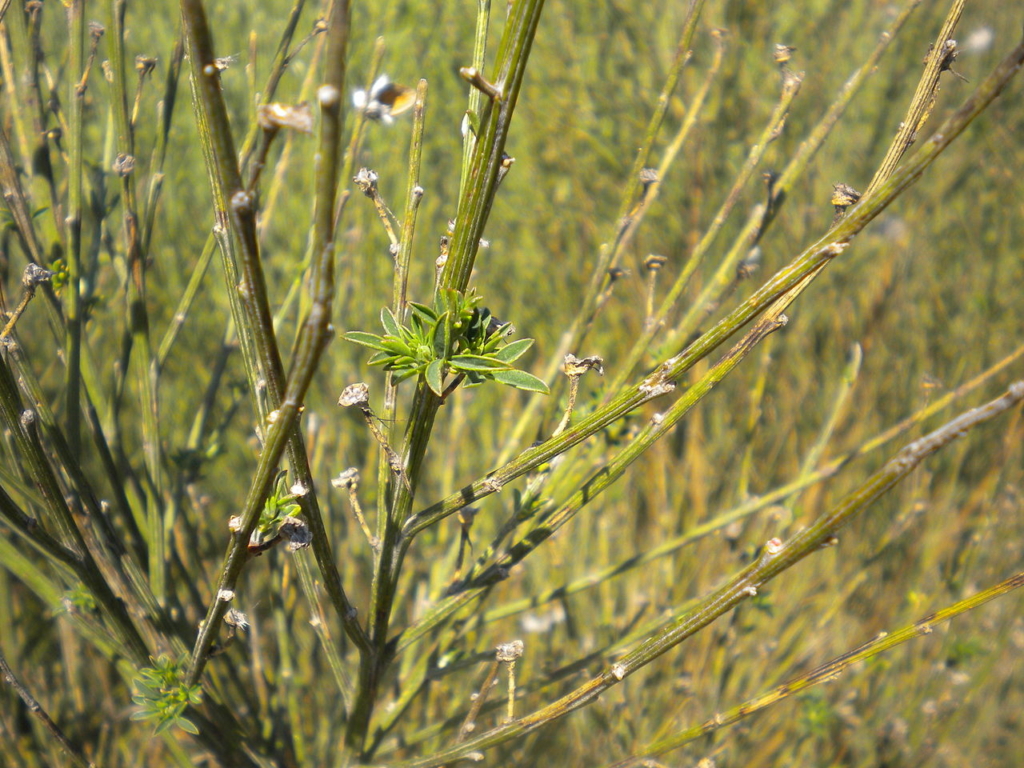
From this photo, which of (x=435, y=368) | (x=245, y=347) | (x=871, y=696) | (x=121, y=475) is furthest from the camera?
(x=871, y=696)

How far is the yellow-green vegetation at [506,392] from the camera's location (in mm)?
625

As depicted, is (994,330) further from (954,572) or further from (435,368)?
(435,368)

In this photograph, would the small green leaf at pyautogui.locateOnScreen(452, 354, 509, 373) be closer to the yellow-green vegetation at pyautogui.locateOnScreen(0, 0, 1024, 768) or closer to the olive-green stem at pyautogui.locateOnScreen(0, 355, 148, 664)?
the yellow-green vegetation at pyautogui.locateOnScreen(0, 0, 1024, 768)

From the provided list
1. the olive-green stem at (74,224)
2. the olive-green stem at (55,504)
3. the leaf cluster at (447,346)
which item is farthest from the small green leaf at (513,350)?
the olive-green stem at (74,224)

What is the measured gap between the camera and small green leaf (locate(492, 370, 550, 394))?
0.57m

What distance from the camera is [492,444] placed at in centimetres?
180

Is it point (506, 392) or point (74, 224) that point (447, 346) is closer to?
point (74, 224)

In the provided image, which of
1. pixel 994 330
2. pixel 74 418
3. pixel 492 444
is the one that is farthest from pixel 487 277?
pixel 994 330

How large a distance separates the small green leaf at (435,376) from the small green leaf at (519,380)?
49 mm

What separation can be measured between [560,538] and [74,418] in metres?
1.14

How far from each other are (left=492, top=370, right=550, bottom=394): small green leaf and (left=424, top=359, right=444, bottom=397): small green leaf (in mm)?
49

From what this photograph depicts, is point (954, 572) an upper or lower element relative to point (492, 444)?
lower

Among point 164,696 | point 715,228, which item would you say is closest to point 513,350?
point 715,228

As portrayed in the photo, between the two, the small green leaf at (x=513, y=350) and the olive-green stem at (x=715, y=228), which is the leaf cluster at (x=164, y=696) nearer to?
the small green leaf at (x=513, y=350)
